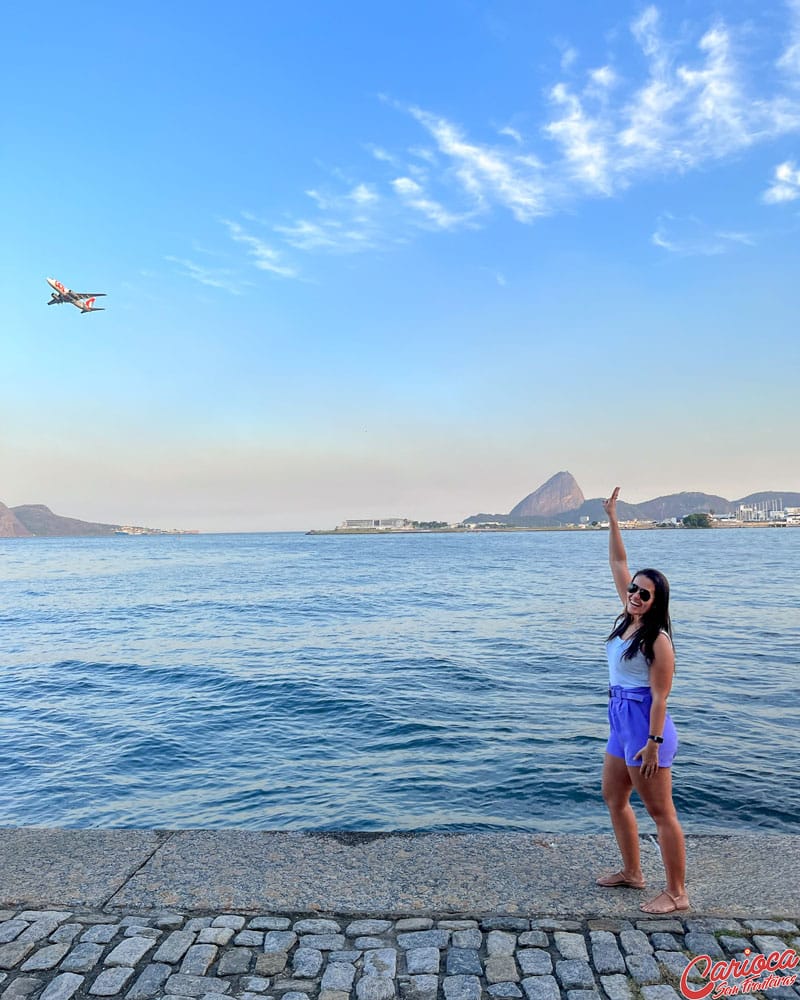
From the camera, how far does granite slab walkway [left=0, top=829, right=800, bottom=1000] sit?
365 cm

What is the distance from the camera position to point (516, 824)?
7.80m

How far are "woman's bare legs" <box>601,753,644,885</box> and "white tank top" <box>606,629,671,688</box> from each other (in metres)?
0.53

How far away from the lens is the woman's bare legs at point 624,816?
458cm

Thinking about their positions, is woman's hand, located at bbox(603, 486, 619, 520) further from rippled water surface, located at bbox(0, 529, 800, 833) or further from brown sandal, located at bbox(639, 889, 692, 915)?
rippled water surface, located at bbox(0, 529, 800, 833)

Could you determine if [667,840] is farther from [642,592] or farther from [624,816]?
[642,592]

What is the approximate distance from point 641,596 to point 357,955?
2.58 meters

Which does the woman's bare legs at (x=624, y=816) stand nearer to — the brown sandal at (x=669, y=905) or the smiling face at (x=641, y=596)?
the brown sandal at (x=669, y=905)

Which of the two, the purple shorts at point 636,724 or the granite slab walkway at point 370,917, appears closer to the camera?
the granite slab walkway at point 370,917

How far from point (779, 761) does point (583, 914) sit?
6.83m

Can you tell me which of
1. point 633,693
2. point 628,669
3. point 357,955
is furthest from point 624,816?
point 357,955

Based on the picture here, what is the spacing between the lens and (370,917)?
4.28 meters

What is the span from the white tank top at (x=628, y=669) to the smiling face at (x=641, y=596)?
172mm

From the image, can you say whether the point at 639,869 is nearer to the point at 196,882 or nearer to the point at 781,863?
the point at 781,863

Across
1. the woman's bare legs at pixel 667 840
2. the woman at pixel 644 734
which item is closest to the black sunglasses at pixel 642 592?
the woman at pixel 644 734
